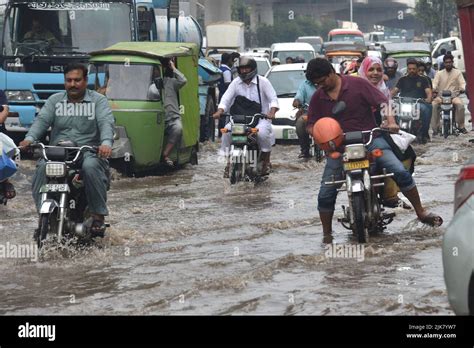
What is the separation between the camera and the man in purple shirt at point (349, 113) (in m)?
11.2

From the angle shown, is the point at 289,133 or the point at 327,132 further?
the point at 289,133

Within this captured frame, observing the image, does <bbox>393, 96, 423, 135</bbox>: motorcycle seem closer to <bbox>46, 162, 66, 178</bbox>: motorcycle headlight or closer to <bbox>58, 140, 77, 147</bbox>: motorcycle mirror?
<bbox>58, 140, 77, 147</bbox>: motorcycle mirror

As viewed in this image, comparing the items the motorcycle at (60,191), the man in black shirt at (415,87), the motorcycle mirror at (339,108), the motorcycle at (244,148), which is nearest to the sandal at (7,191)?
the motorcycle at (244,148)

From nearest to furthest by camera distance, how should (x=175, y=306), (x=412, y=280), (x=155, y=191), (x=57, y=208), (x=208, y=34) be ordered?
(x=175, y=306), (x=412, y=280), (x=57, y=208), (x=155, y=191), (x=208, y=34)

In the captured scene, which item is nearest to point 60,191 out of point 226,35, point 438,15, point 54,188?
point 54,188

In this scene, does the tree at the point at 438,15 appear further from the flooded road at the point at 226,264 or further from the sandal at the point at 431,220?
the sandal at the point at 431,220

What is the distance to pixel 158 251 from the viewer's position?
11.3 m

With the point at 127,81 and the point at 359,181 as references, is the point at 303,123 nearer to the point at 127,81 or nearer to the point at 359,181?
the point at 127,81

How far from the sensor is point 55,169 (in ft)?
35.0

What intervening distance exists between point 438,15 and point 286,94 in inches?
2978

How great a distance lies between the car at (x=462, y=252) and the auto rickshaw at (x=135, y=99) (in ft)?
36.5
